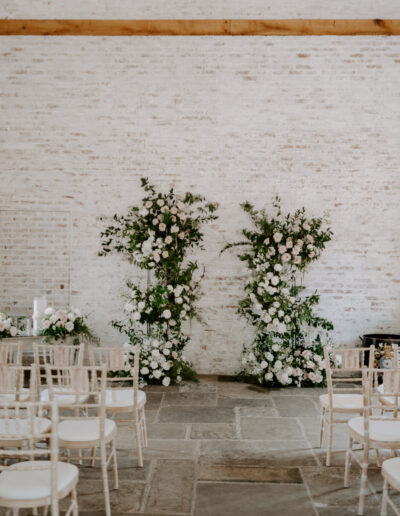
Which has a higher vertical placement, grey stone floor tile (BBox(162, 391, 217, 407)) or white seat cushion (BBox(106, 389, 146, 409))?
white seat cushion (BBox(106, 389, 146, 409))

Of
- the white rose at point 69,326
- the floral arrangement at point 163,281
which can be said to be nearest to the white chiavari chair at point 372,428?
the floral arrangement at point 163,281

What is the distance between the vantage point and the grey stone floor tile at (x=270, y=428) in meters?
4.85

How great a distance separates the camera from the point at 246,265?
7270 mm

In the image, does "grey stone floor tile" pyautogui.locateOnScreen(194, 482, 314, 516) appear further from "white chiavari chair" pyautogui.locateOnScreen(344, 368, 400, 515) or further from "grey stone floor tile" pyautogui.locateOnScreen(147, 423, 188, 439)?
"grey stone floor tile" pyautogui.locateOnScreen(147, 423, 188, 439)

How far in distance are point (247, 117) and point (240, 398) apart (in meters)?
3.77

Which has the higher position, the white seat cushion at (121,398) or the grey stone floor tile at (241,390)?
the white seat cushion at (121,398)

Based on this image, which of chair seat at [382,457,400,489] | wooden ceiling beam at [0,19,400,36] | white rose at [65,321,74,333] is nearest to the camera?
chair seat at [382,457,400,489]

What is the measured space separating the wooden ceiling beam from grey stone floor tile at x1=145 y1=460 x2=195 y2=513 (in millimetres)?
5643

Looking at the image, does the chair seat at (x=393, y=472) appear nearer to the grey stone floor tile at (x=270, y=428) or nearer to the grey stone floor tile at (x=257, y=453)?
the grey stone floor tile at (x=257, y=453)

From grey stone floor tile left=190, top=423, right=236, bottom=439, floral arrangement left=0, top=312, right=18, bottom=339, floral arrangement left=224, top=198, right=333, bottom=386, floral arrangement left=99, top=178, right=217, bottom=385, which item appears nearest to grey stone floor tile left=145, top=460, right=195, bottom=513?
grey stone floor tile left=190, top=423, right=236, bottom=439

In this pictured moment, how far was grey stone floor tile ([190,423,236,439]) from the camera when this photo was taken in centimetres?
486

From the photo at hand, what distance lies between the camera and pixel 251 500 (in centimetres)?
359

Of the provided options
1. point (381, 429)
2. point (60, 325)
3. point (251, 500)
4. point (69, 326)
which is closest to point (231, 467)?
point (251, 500)

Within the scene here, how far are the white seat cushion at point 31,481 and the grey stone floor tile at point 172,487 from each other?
0.85 meters
